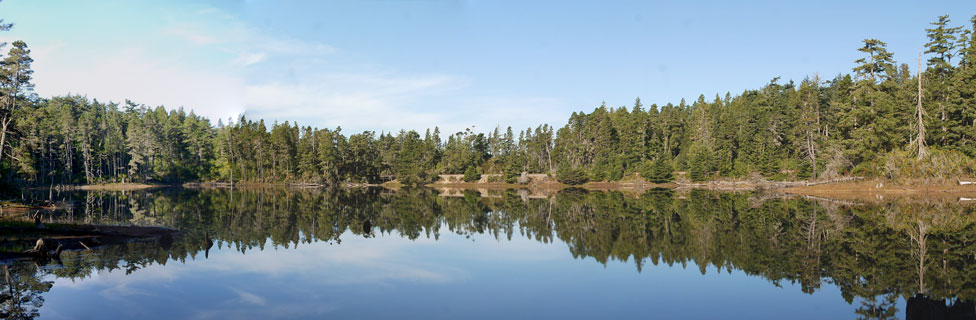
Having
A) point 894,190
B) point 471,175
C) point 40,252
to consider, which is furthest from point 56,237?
point 471,175

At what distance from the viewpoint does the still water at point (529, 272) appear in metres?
13.6

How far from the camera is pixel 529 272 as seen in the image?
61.1 feet

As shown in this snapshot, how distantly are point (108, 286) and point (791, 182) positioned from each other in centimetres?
7933

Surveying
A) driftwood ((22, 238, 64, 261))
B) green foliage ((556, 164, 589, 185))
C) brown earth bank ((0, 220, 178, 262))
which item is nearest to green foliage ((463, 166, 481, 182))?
green foliage ((556, 164, 589, 185))

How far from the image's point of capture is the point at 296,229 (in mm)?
30844

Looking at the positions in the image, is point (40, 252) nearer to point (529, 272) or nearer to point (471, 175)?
point (529, 272)

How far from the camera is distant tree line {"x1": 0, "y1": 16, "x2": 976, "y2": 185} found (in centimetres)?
5638

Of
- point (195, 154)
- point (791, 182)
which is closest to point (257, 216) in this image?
point (791, 182)

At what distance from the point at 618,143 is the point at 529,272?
298 ft

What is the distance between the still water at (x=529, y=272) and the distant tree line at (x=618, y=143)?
28.6m

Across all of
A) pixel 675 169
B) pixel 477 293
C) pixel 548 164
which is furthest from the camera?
pixel 548 164

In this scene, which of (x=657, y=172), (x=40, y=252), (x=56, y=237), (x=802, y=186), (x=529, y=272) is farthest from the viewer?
(x=657, y=172)

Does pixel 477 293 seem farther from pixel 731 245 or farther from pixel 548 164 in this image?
pixel 548 164

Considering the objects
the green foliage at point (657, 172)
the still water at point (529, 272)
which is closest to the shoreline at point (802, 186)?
the green foliage at point (657, 172)
